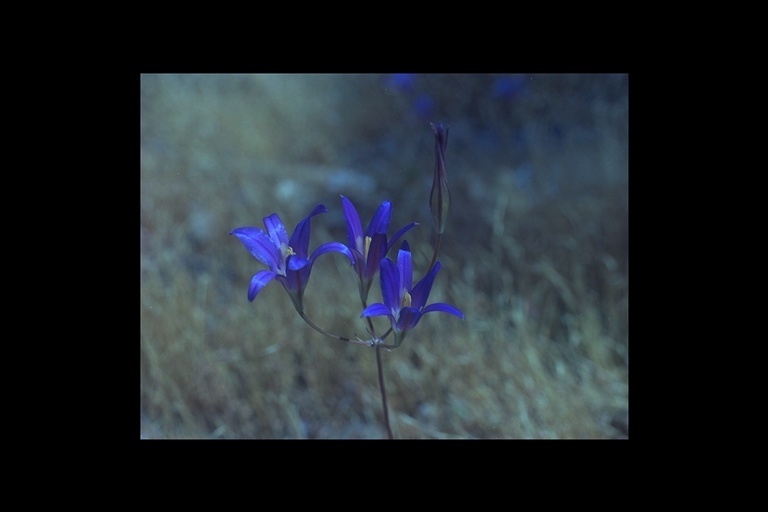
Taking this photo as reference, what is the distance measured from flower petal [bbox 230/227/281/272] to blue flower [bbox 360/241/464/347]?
0.59 feet

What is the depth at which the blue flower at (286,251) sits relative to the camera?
39.7 inches

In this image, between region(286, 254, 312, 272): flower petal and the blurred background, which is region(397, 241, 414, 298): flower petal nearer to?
region(286, 254, 312, 272): flower petal

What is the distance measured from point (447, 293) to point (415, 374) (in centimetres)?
44

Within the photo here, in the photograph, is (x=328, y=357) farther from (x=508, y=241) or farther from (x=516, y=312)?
(x=508, y=241)

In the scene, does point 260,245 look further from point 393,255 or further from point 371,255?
point 393,255

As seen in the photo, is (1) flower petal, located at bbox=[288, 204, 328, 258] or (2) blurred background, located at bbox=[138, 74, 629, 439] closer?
(1) flower petal, located at bbox=[288, 204, 328, 258]

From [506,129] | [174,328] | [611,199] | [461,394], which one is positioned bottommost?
[461,394]

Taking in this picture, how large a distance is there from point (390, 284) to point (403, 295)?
62 millimetres

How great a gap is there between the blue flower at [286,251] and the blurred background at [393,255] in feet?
2.84

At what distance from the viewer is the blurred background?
6.79ft

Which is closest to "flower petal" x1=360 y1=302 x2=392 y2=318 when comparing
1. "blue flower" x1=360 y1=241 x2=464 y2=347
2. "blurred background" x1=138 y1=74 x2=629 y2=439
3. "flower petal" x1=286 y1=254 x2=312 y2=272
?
"blue flower" x1=360 y1=241 x2=464 y2=347

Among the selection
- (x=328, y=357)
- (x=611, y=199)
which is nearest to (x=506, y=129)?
(x=611, y=199)

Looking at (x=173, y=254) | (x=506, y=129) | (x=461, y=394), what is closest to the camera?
(x=461, y=394)

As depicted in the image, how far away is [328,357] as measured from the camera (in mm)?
Answer: 2215
